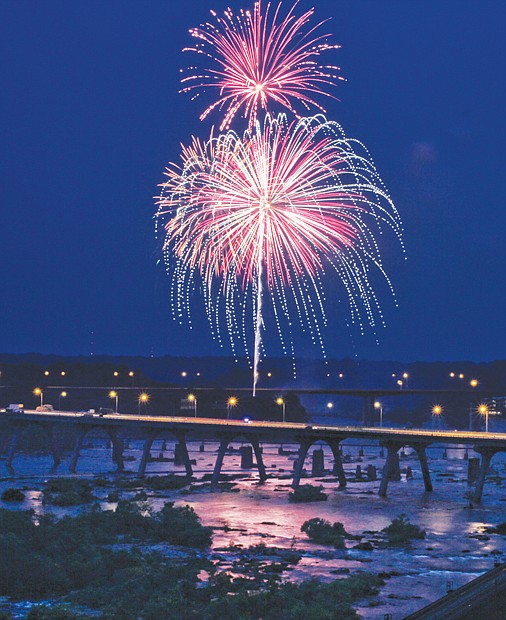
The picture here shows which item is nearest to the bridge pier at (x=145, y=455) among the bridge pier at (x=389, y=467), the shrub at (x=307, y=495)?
the shrub at (x=307, y=495)

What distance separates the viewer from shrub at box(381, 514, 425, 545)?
60.3 meters

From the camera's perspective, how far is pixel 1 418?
126 metres

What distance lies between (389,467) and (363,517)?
18973 mm

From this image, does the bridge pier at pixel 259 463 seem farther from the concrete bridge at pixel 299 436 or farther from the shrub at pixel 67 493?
the shrub at pixel 67 493

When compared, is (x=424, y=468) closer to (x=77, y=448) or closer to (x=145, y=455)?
(x=145, y=455)

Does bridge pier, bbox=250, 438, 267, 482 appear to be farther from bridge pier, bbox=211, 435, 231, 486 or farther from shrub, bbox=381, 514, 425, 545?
shrub, bbox=381, 514, 425, 545

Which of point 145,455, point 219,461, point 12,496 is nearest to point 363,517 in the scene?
point 219,461

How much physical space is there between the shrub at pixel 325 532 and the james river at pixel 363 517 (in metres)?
0.76

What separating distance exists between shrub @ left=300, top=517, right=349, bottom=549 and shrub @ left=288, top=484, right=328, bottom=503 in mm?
17538

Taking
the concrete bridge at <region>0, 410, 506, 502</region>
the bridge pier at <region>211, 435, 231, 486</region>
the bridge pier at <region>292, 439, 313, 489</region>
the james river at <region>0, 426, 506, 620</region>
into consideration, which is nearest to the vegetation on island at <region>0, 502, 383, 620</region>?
the james river at <region>0, 426, 506, 620</region>

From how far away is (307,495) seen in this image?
8300 cm

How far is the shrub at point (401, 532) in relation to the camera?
198 feet

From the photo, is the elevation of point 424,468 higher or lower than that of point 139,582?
higher

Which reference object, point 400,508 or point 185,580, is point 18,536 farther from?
point 400,508
